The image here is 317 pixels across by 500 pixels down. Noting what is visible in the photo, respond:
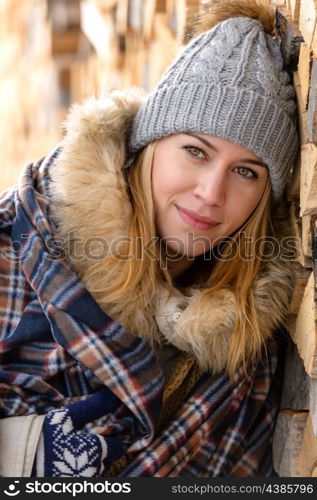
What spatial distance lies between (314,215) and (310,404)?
0.44 meters

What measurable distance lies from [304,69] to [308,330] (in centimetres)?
56

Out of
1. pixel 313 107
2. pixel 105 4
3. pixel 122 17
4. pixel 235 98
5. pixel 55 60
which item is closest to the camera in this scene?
pixel 313 107

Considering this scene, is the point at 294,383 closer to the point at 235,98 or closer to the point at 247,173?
the point at 247,173

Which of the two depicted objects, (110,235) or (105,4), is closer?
(110,235)

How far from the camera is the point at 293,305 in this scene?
5.56 ft

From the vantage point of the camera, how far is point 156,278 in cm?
174

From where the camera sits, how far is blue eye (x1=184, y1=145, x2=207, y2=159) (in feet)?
5.48

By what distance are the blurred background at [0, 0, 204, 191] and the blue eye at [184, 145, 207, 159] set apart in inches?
76.3

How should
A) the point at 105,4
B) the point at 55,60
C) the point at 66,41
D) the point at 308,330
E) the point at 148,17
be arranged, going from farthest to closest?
the point at 55,60
the point at 66,41
the point at 105,4
the point at 148,17
the point at 308,330

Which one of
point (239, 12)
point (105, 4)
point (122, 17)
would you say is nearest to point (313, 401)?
point (239, 12)

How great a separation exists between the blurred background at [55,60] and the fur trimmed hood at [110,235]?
189 centimetres

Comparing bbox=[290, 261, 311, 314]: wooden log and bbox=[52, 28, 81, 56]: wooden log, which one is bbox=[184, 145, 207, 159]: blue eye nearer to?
bbox=[290, 261, 311, 314]: wooden log

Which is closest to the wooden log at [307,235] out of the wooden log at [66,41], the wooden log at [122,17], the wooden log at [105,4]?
the wooden log at [122,17]

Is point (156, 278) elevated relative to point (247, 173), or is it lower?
lower
